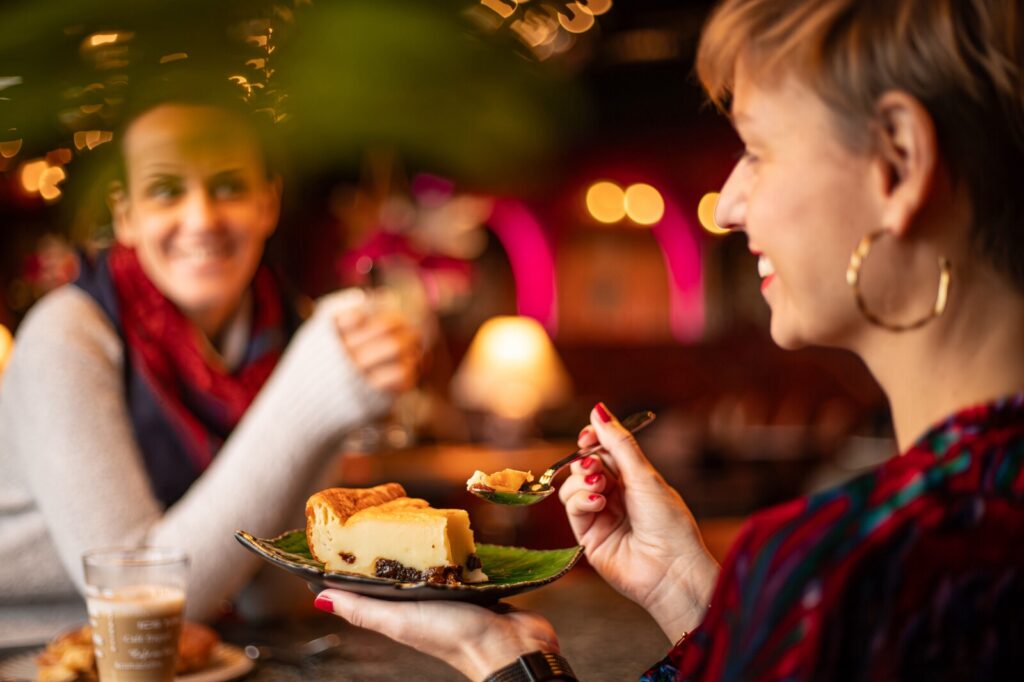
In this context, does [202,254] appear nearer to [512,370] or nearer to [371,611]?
[371,611]

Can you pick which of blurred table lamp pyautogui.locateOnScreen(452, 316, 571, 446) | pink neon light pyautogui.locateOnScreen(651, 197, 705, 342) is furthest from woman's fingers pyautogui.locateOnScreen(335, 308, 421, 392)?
pink neon light pyautogui.locateOnScreen(651, 197, 705, 342)

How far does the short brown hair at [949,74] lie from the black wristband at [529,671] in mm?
553

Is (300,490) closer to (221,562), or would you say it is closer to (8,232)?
(221,562)

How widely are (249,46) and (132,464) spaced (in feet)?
5.25

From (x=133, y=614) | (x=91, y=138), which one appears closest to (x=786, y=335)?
(x=91, y=138)

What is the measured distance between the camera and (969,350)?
878 millimetres

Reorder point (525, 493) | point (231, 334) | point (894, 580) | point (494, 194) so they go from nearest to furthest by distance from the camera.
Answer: point (894, 580) → point (525, 493) → point (494, 194) → point (231, 334)

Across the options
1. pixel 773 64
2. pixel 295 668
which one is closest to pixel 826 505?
pixel 773 64

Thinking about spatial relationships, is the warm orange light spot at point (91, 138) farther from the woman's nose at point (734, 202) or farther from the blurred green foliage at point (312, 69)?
the woman's nose at point (734, 202)

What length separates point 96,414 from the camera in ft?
6.29

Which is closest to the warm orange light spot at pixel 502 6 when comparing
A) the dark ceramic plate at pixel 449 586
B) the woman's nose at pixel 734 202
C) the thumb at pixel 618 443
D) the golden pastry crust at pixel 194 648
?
the woman's nose at pixel 734 202

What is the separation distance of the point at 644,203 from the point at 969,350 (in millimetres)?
8016

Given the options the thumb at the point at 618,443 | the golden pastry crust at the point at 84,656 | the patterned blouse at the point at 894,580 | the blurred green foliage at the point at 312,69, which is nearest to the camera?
the blurred green foliage at the point at 312,69

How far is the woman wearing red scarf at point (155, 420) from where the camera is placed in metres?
1.79
